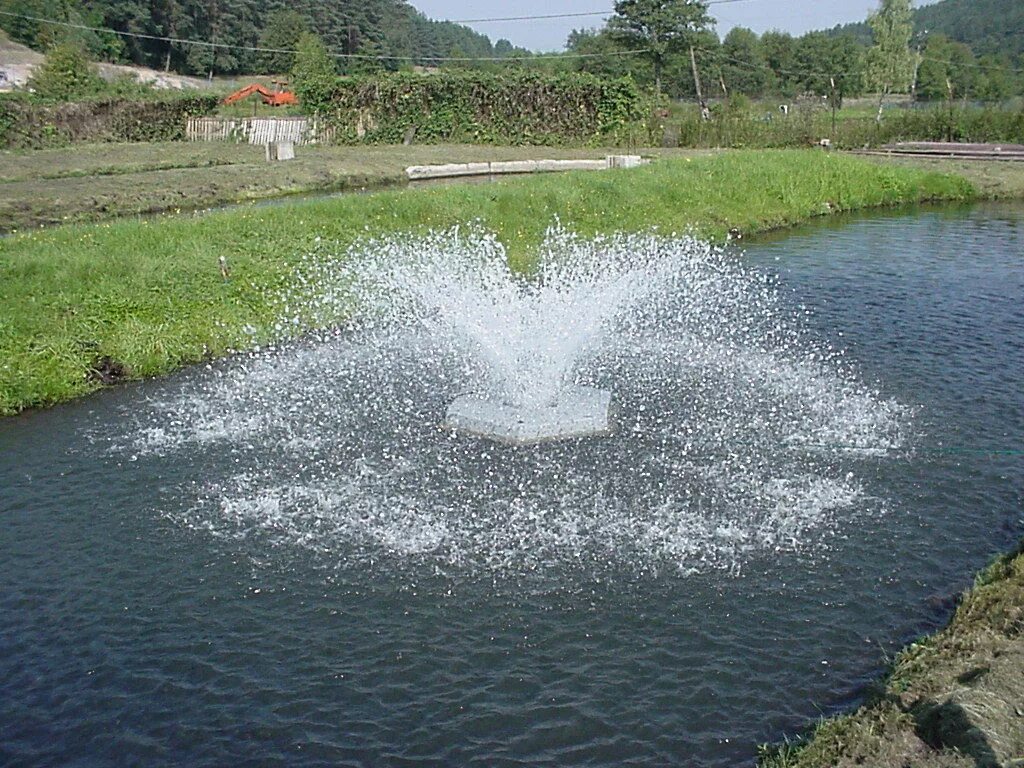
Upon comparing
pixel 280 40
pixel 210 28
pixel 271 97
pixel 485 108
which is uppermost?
pixel 210 28

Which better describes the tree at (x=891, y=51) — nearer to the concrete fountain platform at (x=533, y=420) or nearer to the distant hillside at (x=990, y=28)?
the distant hillside at (x=990, y=28)

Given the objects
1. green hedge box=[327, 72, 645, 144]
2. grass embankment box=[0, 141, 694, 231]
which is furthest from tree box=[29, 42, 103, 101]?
green hedge box=[327, 72, 645, 144]

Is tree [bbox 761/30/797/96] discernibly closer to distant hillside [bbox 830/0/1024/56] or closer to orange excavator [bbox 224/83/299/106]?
distant hillside [bbox 830/0/1024/56]

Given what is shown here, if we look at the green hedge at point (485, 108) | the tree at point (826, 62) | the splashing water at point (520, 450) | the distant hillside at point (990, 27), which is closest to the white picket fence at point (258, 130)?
the green hedge at point (485, 108)

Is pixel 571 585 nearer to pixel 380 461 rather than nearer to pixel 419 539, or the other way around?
pixel 419 539

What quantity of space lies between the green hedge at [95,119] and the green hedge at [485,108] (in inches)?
321

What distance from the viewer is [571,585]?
9.17 m

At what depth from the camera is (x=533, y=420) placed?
41.7 feet

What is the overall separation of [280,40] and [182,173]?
8549 cm

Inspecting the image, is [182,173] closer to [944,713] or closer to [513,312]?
[513,312]

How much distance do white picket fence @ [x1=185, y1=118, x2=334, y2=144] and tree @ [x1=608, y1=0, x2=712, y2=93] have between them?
34.4 meters

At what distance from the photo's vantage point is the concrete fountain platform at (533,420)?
12.6 meters

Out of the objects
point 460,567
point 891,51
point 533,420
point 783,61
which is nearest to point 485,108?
point 533,420

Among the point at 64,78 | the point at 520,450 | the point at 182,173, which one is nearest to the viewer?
the point at 520,450
